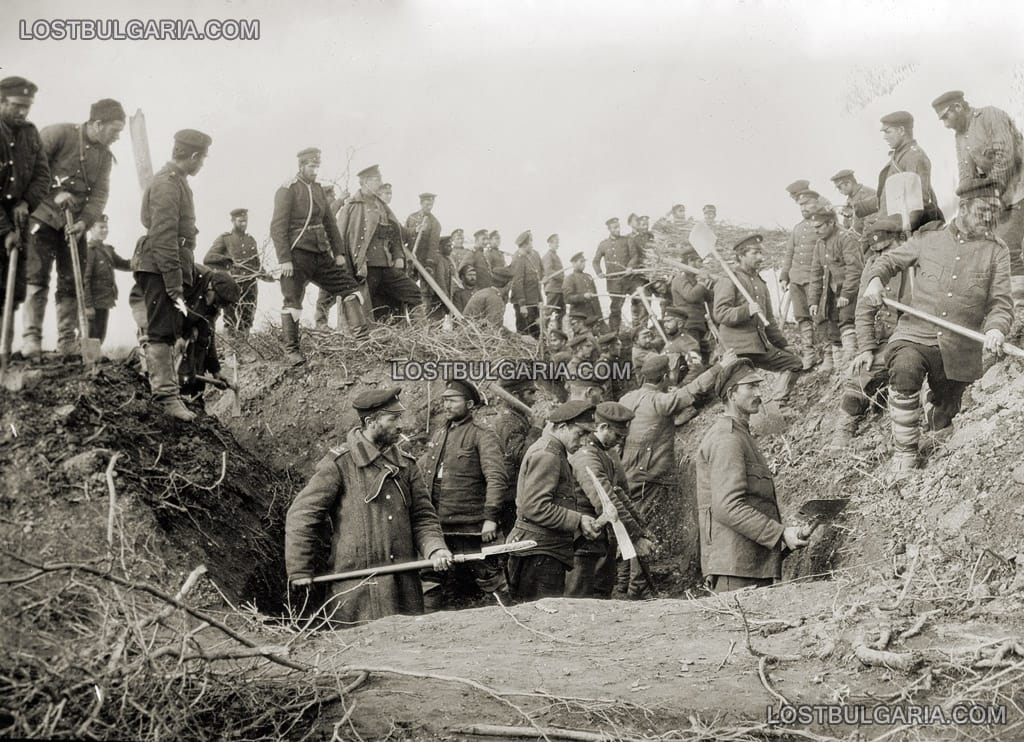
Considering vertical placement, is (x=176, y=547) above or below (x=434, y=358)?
below

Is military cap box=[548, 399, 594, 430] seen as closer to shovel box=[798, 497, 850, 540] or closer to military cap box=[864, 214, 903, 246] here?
shovel box=[798, 497, 850, 540]

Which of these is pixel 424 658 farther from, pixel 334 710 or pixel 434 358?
pixel 434 358

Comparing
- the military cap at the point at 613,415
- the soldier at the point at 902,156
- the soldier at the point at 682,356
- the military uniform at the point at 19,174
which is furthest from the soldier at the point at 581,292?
the military uniform at the point at 19,174

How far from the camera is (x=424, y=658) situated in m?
5.62

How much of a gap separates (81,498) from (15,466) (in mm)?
528

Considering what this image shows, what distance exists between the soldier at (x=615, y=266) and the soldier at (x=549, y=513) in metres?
7.11

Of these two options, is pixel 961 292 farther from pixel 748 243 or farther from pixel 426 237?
pixel 426 237

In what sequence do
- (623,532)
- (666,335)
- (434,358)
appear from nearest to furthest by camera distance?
1. (623,532)
2. (434,358)
3. (666,335)

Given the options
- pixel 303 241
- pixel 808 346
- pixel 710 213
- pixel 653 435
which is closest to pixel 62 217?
pixel 303 241

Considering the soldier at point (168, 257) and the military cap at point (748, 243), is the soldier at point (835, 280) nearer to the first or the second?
the military cap at point (748, 243)

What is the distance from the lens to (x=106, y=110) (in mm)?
7953

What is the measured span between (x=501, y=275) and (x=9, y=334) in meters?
9.29

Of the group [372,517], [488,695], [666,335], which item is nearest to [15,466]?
[372,517]

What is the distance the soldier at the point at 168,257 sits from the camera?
8117mm
